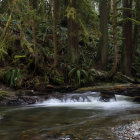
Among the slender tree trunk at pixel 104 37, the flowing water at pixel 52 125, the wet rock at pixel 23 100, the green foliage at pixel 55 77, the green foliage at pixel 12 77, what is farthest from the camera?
the slender tree trunk at pixel 104 37

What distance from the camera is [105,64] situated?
12.3 m

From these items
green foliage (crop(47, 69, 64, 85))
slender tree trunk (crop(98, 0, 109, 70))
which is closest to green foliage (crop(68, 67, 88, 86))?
green foliage (crop(47, 69, 64, 85))

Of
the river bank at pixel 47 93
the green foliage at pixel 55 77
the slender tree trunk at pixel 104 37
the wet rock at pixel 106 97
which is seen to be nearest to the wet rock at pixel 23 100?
the river bank at pixel 47 93

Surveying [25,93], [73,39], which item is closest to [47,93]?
[25,93]

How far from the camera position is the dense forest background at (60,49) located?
946 cm

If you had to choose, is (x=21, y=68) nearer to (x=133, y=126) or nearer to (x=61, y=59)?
(x=61, y=59)

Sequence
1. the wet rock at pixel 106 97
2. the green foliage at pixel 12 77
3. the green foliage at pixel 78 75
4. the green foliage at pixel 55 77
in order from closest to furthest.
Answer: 1. the wet rock at pixel 106 97
2. the green foliage at pixel 12 77
3. the green foliage at pixel 55 77
4. the green foliage at pixel 78 75

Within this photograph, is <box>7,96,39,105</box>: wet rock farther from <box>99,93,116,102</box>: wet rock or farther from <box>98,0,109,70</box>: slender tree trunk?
<box>98,0,109,70</box>: slender tree trunk

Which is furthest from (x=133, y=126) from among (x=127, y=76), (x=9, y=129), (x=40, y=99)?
(x=127, y=76)

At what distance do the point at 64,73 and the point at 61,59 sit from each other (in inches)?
49.6

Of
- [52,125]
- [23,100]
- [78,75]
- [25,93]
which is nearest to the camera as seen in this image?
[52,125]

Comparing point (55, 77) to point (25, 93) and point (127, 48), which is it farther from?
point (127, 48)

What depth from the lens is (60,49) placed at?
42.2 feet

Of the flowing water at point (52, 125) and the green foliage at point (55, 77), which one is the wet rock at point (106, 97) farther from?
the flowing water at point (52, 125)
